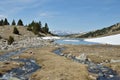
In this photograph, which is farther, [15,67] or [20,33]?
Answer: [20,33]

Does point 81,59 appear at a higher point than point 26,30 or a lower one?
lower

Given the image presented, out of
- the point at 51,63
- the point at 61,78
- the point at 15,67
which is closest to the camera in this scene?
the point at 61,78

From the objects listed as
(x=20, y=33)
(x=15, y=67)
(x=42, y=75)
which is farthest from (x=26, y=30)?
(x=42, y=75)

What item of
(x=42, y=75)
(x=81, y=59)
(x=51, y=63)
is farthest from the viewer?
(x=81, y=59)

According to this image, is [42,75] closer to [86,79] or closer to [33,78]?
[33,78]

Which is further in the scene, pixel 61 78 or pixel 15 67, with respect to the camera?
pixel 15 67

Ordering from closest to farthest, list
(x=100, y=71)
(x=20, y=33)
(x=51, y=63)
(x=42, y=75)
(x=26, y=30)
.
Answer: (x=42, y=75) < (x=100, y=71) < (x=51, y=63) < (x=20, y=33) < (x=26, y=30)

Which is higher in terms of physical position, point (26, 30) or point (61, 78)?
point (26, 30)

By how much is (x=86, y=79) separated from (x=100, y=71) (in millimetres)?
8085

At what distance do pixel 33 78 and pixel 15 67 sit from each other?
1155cm

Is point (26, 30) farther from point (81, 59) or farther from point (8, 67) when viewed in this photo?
point (8, 67)

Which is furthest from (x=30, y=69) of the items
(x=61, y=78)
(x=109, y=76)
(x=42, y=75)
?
(x=109, y=76)

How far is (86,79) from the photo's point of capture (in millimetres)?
40625

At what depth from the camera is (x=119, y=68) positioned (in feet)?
164
